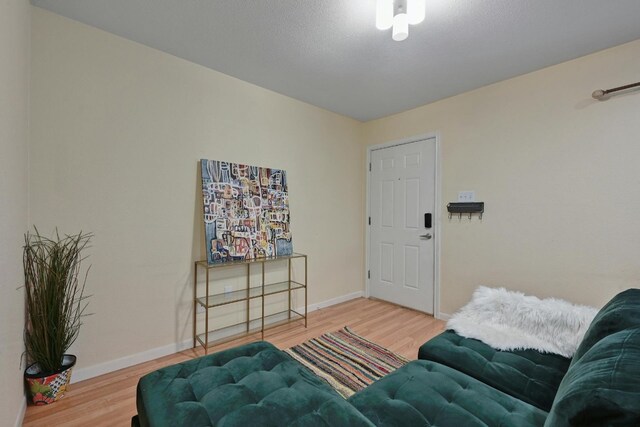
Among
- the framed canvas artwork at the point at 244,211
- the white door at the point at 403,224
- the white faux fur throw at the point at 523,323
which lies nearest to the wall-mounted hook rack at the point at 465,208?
the white door at the point at 403,224

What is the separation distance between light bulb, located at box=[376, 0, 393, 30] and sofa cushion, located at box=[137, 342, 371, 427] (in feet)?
6.65

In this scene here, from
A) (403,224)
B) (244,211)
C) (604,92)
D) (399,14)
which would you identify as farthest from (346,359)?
(604,92)

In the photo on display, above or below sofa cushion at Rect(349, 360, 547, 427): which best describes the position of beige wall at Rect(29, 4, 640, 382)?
above

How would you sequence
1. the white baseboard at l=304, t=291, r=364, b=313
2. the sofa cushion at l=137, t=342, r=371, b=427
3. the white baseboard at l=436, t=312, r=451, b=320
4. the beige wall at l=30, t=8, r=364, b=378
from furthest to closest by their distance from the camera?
the white baseboard at l=304, t=291, r=364, b=313, the white baseboard at l=436, t=312, r=451, b=320, the beige wall at l=30, t=8, r=364, b=378, the sofa cushion at l=137, t=342, r=371, b=427

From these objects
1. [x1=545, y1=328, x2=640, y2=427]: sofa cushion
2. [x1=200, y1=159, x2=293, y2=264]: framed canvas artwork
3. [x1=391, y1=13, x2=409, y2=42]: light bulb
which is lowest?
[x1=545, y1=328, x2=640, y2=427]: sofa cushion

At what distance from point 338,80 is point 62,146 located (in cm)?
231

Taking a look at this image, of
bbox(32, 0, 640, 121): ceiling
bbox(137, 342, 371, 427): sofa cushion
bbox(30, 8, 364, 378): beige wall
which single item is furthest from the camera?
bbox(30, 8, 364, 378): beige wall

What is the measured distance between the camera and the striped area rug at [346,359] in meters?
2.08

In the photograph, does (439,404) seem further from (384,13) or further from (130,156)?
(130,156)

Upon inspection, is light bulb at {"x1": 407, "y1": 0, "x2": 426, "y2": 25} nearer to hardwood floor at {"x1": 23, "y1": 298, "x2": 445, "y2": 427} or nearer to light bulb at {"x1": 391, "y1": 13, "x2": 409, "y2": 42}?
light bulb at {"x1": 391, "y1": 13, "x2": 409, "y2": 42}

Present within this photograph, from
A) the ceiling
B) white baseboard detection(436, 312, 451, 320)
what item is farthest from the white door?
the ceiling

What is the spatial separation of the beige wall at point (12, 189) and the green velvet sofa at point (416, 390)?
69 cm

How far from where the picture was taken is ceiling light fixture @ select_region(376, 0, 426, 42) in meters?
1.59

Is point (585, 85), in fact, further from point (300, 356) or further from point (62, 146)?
point (62, 146)
